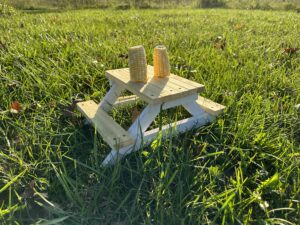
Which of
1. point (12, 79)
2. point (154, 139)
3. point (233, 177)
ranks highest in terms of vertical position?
point (12, 79)

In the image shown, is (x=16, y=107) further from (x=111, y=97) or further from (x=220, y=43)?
(x=220, y=43)

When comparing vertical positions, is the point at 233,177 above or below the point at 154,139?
below

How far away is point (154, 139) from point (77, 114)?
59cm

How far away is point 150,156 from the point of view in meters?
1.26

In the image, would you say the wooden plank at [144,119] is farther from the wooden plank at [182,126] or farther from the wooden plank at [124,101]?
the wooden plank at [124,101]

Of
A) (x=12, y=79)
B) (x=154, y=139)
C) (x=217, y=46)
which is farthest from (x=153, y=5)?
(x=154, y=139)

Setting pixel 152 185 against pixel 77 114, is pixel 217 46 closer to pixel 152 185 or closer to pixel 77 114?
pixel 77 114

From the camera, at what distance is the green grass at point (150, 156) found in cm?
105

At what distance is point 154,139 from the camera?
1.40 metres

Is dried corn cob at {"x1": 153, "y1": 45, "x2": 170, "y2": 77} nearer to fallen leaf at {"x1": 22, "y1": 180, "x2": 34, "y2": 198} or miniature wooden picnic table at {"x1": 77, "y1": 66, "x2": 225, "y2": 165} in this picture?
miniature wooden picnic table at {"x1": 77, "y1": 66, "x2": 225, "y2": 165}

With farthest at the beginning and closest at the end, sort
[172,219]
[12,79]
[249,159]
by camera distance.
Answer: [12,79], [249,159], [172,219]

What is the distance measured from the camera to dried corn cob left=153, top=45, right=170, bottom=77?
1493 millimetres

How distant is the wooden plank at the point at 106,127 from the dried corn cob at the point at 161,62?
0.40 metres

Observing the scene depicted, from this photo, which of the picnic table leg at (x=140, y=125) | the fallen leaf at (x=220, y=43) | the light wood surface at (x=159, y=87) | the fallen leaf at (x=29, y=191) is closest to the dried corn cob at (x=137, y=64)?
the light wood surface at (x=159, y=87)
